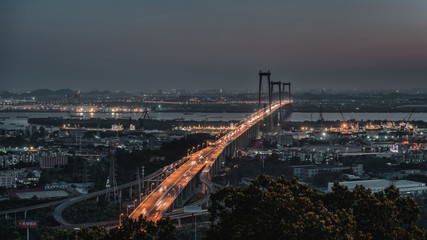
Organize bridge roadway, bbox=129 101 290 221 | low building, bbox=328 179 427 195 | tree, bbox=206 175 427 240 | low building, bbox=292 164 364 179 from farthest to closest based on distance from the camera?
low building, bbox=292 164 364 179 → low building, bbox=328 179 427 195 → bridge roadway, bbox=129 101 290 221 → tree, bbox=206 175 427 240

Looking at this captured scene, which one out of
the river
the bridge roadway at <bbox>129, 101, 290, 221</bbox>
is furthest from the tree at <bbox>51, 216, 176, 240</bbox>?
the river

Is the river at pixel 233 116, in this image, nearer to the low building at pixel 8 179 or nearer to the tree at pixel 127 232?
the low building at pixel 8 179

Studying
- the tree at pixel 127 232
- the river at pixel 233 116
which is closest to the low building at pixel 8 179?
the tree at pixel 127 232

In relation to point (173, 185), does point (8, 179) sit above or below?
below

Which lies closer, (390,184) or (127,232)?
(127,232)

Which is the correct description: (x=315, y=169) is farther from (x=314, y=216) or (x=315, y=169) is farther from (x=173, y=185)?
(x=314, y=216)

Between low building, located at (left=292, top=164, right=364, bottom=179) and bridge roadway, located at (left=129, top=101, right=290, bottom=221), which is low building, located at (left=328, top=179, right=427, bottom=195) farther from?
bridge roadway, located at (left=129, top=101, right=290, bottom=221)

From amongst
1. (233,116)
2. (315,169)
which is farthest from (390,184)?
(233,116)

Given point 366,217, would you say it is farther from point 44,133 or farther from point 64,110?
point 64,110

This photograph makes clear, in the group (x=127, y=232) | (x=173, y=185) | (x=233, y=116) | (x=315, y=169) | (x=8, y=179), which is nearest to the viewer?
(x=127, y=232)
